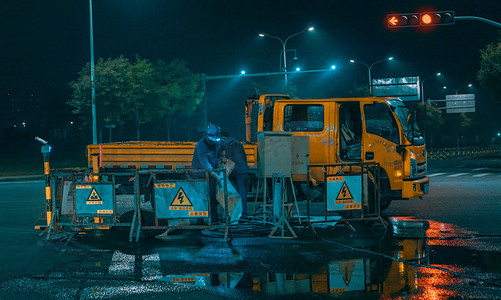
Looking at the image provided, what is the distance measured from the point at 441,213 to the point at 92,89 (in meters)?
22.4

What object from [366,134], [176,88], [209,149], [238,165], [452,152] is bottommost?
[452,152]

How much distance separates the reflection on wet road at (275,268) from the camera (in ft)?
21.9

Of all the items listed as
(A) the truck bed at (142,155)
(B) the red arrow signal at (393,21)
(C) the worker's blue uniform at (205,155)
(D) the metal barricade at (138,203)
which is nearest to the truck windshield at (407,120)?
(A) the truck bed at (142,155)

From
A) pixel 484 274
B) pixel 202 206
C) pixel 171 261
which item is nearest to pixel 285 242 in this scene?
pixel 202 206

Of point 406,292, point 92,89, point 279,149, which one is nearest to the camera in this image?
point 406,292

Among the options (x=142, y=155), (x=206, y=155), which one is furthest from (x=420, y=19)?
(x=206, y=155)

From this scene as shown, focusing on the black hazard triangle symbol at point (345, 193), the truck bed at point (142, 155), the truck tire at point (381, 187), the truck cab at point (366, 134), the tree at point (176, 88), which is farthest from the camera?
the tree at point (176, 88)

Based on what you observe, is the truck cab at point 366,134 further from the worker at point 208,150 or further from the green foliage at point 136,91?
the green foliage at point 136,91

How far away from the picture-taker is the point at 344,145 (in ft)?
43.7

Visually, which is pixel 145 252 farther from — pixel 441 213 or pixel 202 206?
pixel 441 213

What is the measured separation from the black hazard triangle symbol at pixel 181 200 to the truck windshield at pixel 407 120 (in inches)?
210

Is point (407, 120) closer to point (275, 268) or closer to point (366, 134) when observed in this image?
point (366, 134)

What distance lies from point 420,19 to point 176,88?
26133 mm

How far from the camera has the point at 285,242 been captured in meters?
9.89
